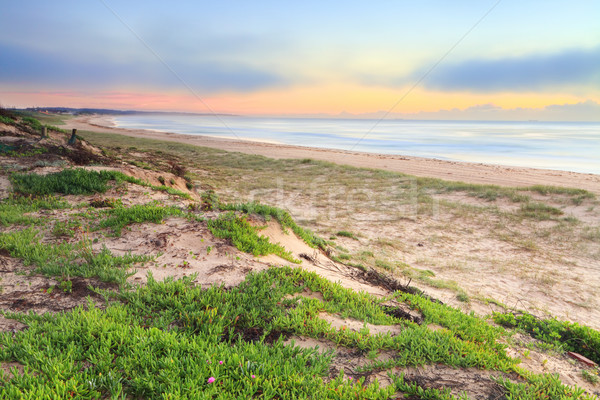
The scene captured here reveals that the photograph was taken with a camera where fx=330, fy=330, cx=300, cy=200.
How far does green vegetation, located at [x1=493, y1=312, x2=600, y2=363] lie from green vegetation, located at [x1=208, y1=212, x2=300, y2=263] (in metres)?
3.92

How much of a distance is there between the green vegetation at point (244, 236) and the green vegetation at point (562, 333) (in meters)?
3.92

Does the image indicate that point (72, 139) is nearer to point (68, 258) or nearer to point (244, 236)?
point (68, 258)

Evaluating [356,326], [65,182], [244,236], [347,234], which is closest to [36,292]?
[244,236]

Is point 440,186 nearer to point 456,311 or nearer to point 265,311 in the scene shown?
point 456,311

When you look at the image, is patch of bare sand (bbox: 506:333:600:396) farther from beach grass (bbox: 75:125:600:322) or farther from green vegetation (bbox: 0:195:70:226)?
green vegetation (bbox: 0:195:70:226)

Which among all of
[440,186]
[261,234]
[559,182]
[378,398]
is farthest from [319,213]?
[559,182]

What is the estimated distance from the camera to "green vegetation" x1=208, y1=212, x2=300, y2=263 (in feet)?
20.9

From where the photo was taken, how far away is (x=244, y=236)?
6613mm

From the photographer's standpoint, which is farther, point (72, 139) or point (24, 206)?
point (72, 139)

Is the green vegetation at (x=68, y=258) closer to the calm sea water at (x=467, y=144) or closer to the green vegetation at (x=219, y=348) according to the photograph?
the green vegetation at (x=219, y=348)

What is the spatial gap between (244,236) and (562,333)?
552 cm

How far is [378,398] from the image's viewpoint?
311 centimetres

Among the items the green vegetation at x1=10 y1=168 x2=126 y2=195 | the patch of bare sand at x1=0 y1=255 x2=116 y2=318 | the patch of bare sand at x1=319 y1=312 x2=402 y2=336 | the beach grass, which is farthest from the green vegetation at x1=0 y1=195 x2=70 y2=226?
the beach grass

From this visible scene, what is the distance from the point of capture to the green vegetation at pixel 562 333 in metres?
4.64
